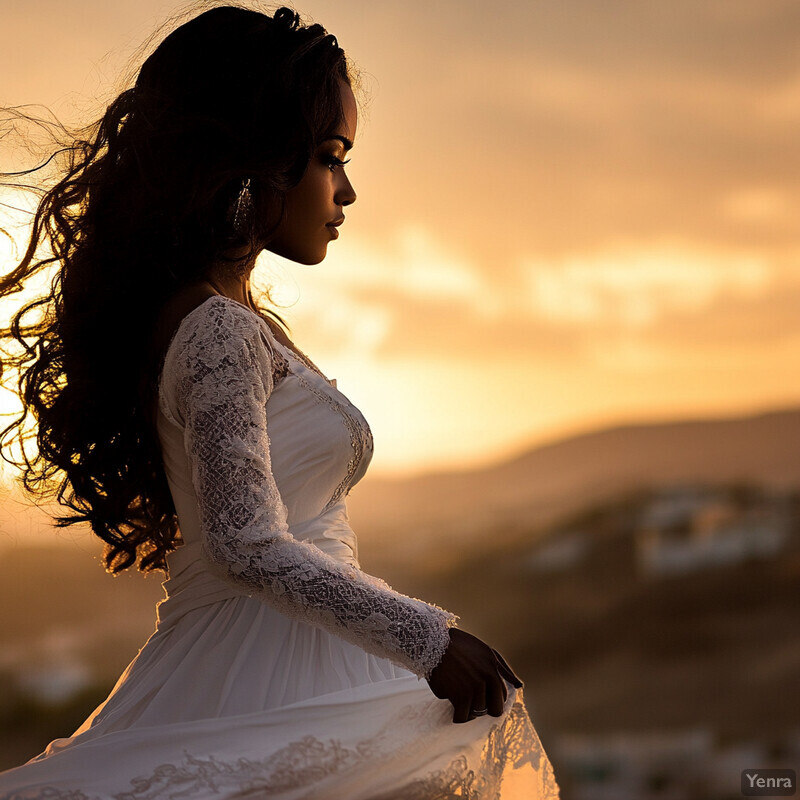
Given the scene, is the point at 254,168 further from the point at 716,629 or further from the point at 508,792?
the point at 716,629

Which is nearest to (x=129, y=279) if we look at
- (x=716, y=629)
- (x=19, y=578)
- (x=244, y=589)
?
(x=244, y=589)

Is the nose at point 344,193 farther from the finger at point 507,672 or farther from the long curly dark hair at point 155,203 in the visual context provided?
the finger at point 507,672

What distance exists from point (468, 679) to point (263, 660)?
248mm

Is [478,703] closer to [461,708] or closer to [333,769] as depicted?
[461,708]

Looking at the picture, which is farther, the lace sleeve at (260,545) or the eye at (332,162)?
the eye at (332,162)

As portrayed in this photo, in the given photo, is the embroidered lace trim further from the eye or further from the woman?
the eye

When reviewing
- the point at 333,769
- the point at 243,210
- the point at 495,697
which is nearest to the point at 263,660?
the point at 333,769

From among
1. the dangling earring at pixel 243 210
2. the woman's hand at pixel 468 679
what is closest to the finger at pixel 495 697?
the woman's hand at pixel 468 679

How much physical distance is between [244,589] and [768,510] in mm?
7538

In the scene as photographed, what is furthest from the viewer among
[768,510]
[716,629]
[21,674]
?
[716,629]

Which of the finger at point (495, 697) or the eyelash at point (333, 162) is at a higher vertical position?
the eyelash at point (333, 162)

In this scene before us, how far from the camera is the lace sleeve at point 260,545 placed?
1.00m

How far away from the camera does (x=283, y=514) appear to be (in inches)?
42.0

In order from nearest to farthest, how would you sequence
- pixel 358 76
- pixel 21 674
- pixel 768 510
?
pixel 358 76
pixel 21 674
pixel 768 510
